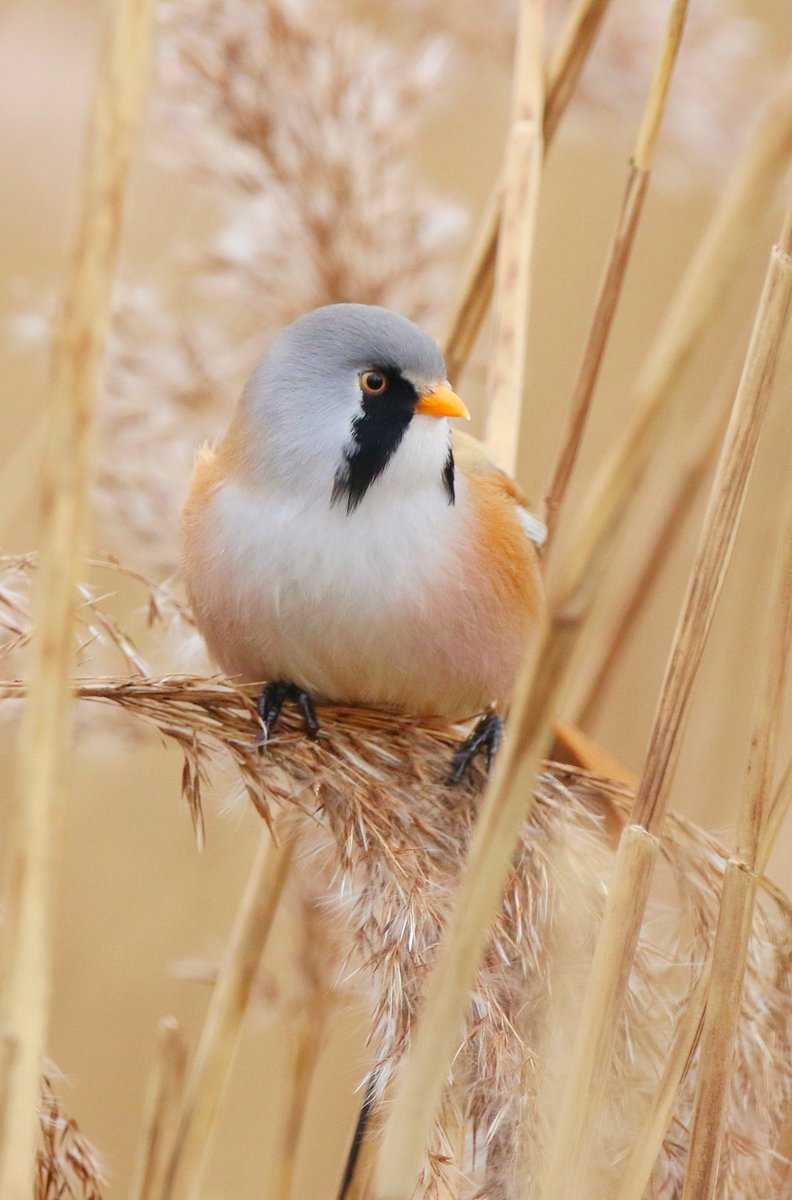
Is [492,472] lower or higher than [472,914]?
higher

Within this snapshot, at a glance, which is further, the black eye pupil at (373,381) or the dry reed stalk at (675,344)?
the black eye pupil at (373,381)

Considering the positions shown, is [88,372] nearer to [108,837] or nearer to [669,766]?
[669,766]

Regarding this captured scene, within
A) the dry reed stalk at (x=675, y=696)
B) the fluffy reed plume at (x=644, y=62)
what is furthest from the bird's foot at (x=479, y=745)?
the fluffy reed plume at (x=644, y=62)

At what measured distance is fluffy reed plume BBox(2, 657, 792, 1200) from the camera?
1.04m

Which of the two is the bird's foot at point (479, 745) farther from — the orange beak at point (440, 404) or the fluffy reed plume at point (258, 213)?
the fluffy reed plume at point (258, 213)

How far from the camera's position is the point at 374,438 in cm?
145

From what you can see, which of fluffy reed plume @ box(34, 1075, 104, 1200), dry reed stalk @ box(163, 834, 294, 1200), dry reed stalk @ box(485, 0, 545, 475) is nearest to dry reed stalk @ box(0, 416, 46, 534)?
dry reed stalk @ box(163, 834, 294, 1200)

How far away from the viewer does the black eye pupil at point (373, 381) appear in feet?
4.81

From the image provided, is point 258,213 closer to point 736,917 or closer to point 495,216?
point 495,216

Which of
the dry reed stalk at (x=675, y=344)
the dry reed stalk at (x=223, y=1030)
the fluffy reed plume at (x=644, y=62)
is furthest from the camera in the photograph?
the fluffy reed plume at (x=644, y=62)

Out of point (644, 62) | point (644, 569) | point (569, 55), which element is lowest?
point (644, 569)

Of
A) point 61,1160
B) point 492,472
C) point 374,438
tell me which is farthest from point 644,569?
point 61,1160

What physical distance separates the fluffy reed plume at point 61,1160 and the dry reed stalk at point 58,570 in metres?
0.24

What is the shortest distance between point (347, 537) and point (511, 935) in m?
0.51
